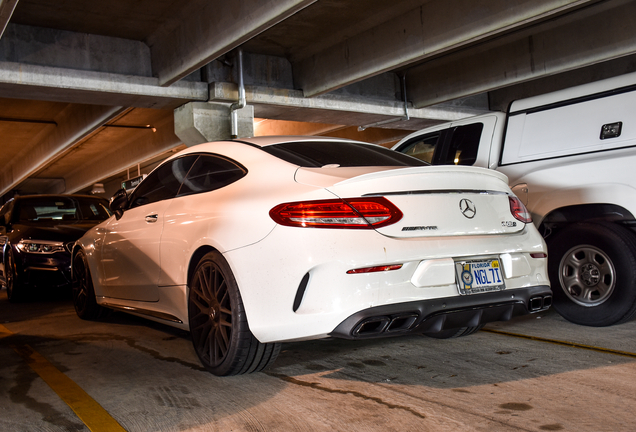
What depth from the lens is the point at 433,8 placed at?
1134 centimetres

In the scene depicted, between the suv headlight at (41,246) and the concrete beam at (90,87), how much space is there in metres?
4.42

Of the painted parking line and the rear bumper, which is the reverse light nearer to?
the rear bumper

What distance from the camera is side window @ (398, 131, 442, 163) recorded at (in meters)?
6.55

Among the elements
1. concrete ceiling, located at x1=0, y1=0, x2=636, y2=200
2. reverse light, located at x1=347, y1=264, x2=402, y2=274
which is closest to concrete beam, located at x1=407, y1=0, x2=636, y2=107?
concrete ceiling, located at x1=0, y1=0, x2=636, y2=200

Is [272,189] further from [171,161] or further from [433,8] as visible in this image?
[433,8]

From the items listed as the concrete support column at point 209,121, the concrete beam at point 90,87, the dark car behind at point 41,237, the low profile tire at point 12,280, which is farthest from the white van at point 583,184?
the concrete support column at point 209,121

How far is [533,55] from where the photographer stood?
13883 millimetres

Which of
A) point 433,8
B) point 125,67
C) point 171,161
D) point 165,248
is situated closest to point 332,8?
point 433,8

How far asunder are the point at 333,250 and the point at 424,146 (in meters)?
3.75

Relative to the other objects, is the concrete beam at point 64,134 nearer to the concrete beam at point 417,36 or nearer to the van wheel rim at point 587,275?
the concrete beam at point 417,36

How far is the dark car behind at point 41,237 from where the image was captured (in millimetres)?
8289

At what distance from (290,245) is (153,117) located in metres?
18.4

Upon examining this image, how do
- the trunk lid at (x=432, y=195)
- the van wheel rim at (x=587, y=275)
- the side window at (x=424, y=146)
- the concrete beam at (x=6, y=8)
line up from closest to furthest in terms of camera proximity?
1. the trunk lid at (x=432, y=195)
2. the van wheel rim at (x=587, y=275)
3. the side window at (x=424, y=146)
4. the concrete beam at (x=6, y=8)

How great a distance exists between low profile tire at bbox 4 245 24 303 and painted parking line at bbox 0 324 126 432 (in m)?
3.98
